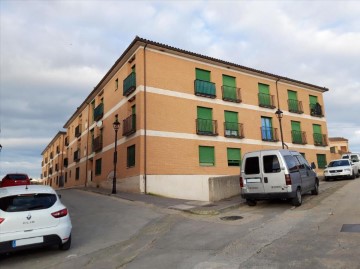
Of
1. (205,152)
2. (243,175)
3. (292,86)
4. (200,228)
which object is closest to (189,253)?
(200,228)

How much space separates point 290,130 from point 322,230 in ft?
66.0

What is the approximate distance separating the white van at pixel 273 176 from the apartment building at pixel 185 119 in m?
7.33

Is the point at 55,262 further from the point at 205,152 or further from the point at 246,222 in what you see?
the point at 205,152

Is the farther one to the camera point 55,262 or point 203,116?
point 203,116

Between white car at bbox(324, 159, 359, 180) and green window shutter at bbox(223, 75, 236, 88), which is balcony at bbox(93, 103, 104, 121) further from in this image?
white car at bbox(324, 159, 359, 180)

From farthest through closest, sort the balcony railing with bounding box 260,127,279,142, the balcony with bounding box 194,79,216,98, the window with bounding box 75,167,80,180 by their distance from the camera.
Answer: the window with bounding box 75,167,80,180 < the balcony railing with bounding box 260,127,279,142 < the balcony with bounding box 194,79,216,98

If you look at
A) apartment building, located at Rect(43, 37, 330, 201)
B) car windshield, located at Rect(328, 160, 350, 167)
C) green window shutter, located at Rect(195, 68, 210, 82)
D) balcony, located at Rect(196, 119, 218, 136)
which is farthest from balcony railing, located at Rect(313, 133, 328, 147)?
green window shutter, located at Rect(195, 68, 210, 82)

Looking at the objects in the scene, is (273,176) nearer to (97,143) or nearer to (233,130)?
(233,130)

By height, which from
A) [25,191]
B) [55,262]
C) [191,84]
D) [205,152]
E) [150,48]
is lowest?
[55,262]

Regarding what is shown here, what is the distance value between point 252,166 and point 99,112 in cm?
1808

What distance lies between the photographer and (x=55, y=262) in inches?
248

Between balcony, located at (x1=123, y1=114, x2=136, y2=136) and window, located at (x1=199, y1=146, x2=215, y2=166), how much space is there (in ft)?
14.9

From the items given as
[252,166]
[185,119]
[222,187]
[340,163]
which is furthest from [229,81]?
[252,166]

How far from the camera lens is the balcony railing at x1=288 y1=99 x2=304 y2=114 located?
27.1 metres
